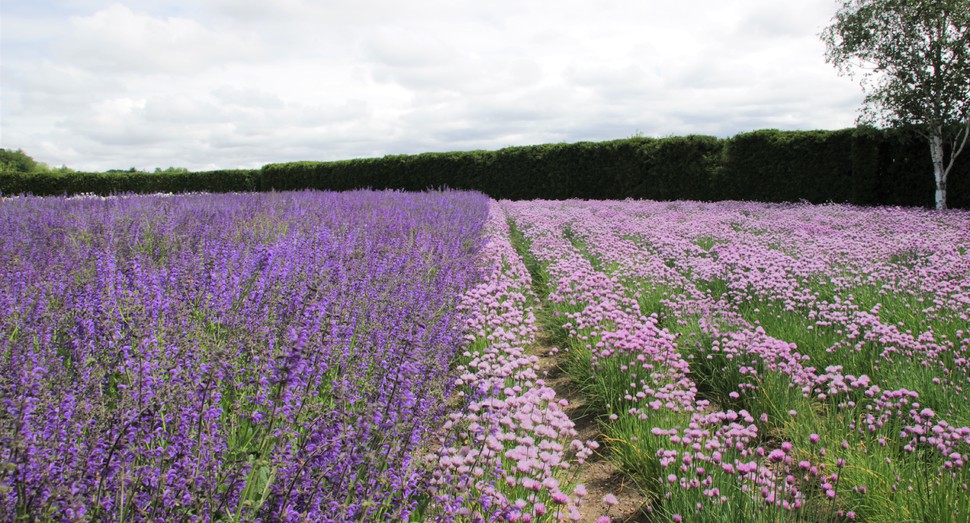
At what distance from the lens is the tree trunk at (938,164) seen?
1686 centimetres

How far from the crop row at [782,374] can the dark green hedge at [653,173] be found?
11.1 metres

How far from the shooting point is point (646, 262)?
7.97 metres

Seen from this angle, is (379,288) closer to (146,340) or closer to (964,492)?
(146,340)

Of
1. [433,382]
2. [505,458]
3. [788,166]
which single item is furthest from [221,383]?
[788,166]

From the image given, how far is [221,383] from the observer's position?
2826 mm

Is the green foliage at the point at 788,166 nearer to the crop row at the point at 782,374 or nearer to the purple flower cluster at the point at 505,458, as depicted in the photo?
the crop row at the point at 782,374

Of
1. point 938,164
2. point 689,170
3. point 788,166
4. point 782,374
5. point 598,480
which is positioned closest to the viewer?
point 598,480

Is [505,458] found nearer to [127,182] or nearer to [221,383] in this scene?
[221,383]

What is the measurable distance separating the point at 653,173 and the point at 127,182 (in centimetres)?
2998

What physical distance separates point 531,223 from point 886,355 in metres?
9.33

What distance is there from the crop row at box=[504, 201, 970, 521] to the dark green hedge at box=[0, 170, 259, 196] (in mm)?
30875

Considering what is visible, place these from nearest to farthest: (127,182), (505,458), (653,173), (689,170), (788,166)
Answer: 1. (505,458)
2. (788,166)
3. (689,170)
4. (653,173)
5. (127,182)

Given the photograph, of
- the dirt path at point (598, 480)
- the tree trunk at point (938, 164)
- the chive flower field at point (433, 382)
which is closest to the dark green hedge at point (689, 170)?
the tree trunk at point (938, 164)

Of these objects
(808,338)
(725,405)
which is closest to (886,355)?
(808,338)
